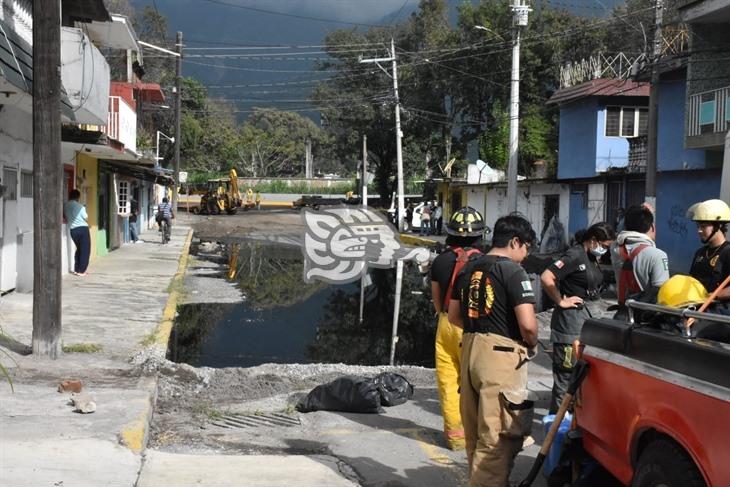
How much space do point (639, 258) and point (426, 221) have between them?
31.5m

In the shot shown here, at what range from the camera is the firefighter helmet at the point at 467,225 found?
18.3 ft

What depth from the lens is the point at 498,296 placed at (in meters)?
4.28

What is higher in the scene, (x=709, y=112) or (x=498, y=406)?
(x=709, y=112)

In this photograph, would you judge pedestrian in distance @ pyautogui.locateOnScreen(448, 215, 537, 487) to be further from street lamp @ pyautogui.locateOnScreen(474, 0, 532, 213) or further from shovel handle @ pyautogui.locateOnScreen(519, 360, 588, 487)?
street lamp @ pyautogui.locateOnScreen(474, 0, 532, 213)

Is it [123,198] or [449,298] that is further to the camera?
[123,198]

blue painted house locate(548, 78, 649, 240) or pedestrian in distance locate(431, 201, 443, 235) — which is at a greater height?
blue painted house locate(548, 78, 649, 240)

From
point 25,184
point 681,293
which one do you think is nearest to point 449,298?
point 681,293

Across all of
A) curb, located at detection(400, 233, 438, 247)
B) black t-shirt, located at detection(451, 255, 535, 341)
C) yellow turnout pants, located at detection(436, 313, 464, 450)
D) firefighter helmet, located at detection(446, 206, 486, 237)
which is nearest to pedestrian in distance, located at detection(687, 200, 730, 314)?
firefighter helmet, located at detection(446, 206, 486, 237)

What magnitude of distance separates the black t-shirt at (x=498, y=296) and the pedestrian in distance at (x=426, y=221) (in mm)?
33168

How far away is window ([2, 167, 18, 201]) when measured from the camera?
1255 cm

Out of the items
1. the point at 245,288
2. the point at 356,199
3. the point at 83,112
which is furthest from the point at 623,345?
the point at 356,199

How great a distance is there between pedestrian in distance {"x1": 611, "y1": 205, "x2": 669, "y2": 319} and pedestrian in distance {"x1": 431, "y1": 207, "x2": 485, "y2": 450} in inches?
49.9

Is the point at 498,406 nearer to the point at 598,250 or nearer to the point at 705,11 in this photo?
the point at 598,250

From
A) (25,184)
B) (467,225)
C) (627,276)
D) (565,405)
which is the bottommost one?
(565,405)
